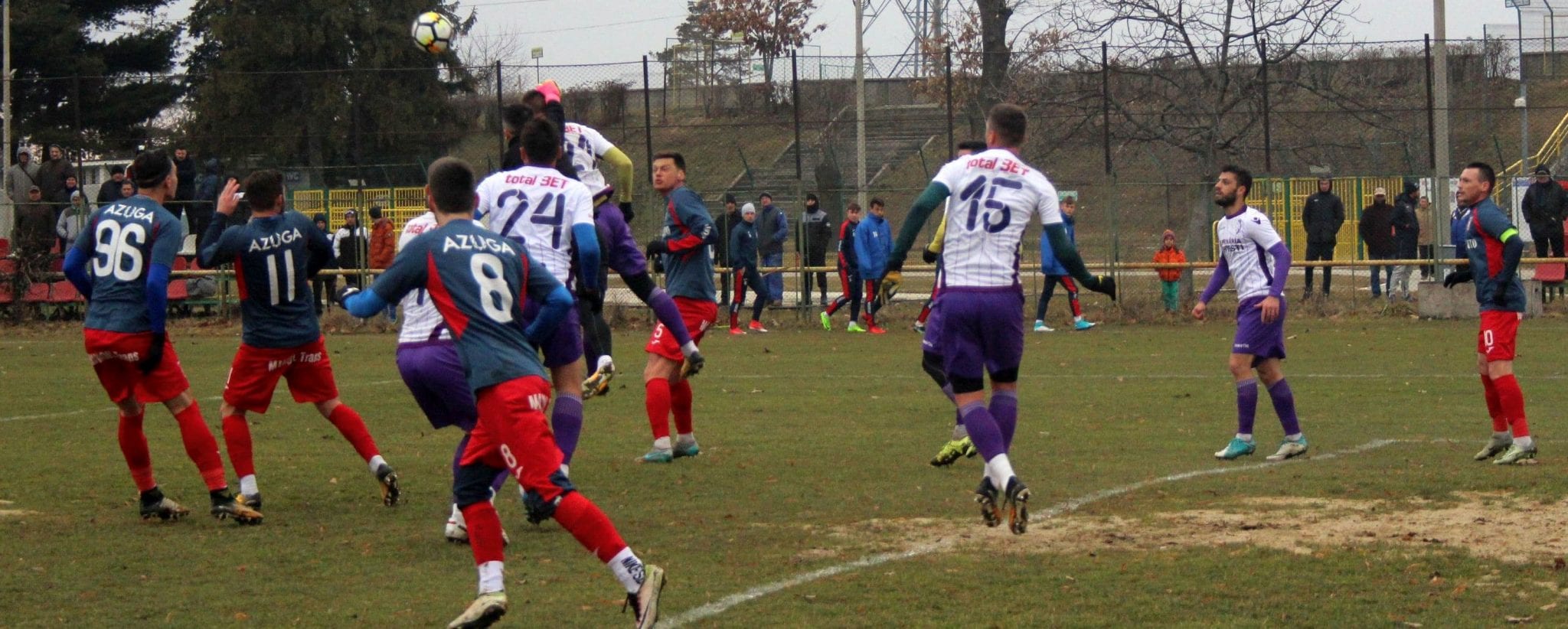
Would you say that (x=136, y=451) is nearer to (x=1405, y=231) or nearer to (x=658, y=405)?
(x=658, y=405)

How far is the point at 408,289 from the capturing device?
5.64 m

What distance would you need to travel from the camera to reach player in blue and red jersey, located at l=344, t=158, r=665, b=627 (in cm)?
548

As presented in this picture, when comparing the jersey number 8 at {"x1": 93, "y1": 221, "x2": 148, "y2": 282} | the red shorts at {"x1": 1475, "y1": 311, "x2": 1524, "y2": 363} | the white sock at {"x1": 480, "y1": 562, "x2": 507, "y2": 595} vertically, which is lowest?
the white sock at {"x1": 480, "y1": 562, "x2": 507, "y2": 595}

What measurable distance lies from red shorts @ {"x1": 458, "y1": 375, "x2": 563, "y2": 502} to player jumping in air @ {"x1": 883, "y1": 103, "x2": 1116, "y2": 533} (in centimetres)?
238

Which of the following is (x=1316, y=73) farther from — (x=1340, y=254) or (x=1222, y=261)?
(x=1222, y=261)

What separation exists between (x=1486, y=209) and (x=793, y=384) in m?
6.86

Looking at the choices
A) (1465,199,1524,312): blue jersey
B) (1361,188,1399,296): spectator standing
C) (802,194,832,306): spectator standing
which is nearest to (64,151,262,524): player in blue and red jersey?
(1465,199,1524,312): blue jersey

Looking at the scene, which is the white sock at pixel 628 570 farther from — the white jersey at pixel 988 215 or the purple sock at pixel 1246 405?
the purple sock at pixel 1246 405

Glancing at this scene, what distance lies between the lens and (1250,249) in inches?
398

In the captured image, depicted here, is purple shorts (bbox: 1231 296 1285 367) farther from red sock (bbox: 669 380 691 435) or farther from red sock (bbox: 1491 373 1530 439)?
red sock (bbox: 669 380 691 435)

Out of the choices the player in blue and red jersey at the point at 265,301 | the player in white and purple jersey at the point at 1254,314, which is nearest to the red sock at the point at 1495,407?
the player in white and purple jersey at the point at 1254,314

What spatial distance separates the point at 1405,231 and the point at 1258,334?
15762 millimetres

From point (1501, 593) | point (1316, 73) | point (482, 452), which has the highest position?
point (1316, 73)

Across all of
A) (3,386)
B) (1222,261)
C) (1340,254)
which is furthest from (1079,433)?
(1340,254)
